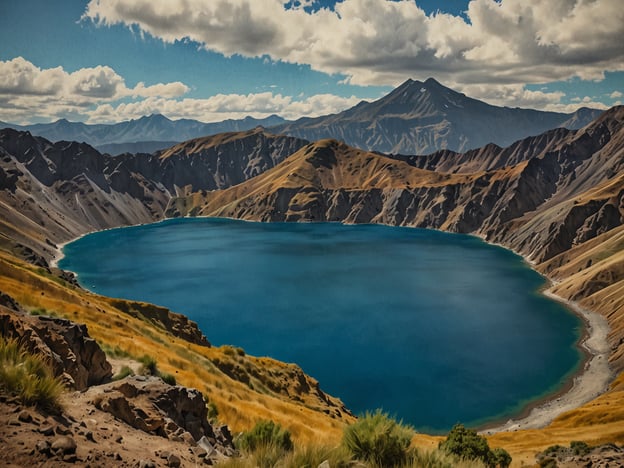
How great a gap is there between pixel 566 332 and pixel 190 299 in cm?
10635

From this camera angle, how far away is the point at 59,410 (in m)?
10.1

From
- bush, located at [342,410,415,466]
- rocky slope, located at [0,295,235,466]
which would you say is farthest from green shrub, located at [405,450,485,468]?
rocky slope, located at [0,295,235,466]

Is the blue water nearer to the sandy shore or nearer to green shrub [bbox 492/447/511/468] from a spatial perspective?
the sandy shore

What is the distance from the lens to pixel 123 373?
24953mm

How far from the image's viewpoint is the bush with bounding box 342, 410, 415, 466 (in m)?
11.6

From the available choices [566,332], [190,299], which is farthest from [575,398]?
[190,299]

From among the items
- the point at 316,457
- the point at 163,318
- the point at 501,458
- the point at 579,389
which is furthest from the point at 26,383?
the point at 579,389

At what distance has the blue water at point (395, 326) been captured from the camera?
8312cm

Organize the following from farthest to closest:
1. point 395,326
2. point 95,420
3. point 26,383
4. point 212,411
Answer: point 395,326 < point 212,411 < point 95,420 < point 26,383

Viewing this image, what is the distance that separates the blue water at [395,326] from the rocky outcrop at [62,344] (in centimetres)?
3777

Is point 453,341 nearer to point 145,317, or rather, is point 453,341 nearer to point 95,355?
point 145,317

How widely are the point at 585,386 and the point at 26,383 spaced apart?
104 metres

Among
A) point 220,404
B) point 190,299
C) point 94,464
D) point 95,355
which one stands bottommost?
point 190,299

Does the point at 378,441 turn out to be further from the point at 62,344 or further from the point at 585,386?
the point at 585,386
